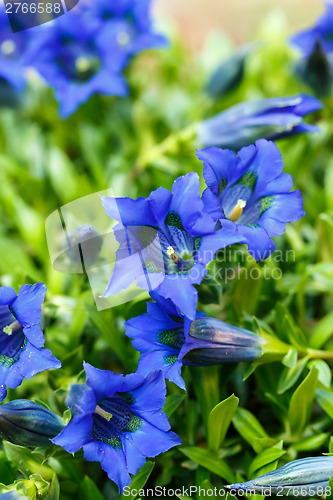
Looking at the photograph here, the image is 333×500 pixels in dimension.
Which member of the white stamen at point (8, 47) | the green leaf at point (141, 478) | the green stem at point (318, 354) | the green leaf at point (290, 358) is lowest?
the green leaf at point (141, 478)

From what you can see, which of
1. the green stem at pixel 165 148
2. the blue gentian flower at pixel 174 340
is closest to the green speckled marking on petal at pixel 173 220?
the blue gentian flower at pixel 174 340

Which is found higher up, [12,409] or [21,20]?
[21,20]

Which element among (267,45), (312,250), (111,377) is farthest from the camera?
(267,45)

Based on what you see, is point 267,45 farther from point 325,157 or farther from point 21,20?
point 21,20

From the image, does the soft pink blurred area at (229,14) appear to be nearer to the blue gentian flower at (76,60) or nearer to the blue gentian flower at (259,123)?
the blue gentian flower at (76,60)

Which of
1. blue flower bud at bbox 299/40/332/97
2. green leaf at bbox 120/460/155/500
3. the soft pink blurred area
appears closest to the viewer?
green leaf at bbox 120/460/155/500

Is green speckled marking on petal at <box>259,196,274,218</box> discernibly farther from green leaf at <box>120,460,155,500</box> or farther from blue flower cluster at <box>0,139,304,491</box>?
green leaf at <box>120,460,155,500</box>

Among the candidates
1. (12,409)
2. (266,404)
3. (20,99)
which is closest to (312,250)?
(266,404)

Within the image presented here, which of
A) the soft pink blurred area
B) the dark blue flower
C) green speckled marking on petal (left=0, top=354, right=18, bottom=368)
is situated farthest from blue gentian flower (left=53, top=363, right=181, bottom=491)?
the soft pink blurred area
